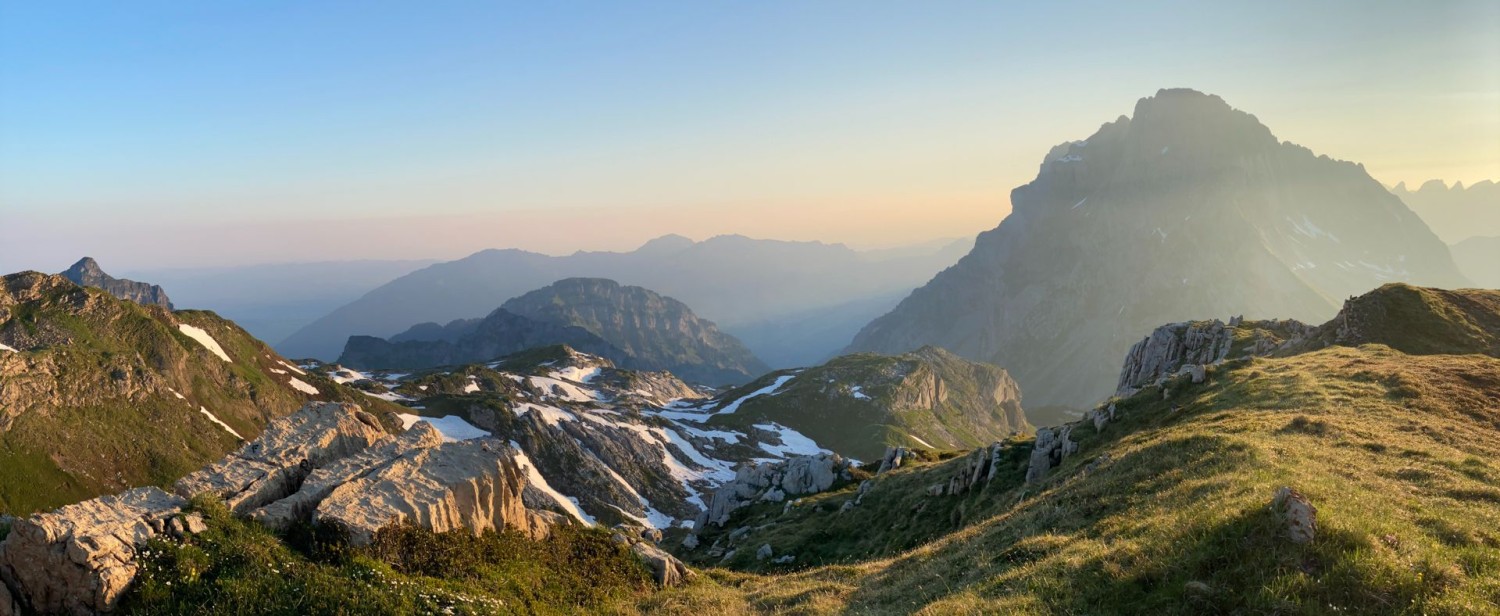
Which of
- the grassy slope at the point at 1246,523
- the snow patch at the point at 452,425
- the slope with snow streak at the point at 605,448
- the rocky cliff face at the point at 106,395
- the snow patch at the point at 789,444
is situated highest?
the grassy slope at the point at 1246,523

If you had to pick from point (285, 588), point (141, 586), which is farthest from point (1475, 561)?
point (141, 586)

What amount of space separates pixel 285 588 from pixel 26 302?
120 m

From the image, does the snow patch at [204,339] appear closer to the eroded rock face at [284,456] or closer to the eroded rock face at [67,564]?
the eroded rock face at [284,456]

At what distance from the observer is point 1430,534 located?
48.6 feet

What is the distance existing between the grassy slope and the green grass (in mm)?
4188

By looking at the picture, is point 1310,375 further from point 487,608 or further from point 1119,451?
point 487,608

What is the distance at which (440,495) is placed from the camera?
19.8 metres

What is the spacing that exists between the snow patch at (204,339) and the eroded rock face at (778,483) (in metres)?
89.0

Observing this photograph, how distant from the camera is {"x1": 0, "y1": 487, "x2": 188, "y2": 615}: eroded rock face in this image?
13828 mm

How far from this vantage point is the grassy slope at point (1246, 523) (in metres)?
12.8

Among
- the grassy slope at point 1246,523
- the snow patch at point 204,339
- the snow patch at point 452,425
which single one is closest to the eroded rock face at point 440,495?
the grassy slope at point 1246,523

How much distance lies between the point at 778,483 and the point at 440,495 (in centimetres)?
6549

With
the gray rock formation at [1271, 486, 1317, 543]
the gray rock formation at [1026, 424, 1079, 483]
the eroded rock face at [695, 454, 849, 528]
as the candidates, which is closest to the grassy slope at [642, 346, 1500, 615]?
the gray rock formation at [1271, 486, 1317, 543]

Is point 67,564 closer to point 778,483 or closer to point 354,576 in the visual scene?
point 354,576
